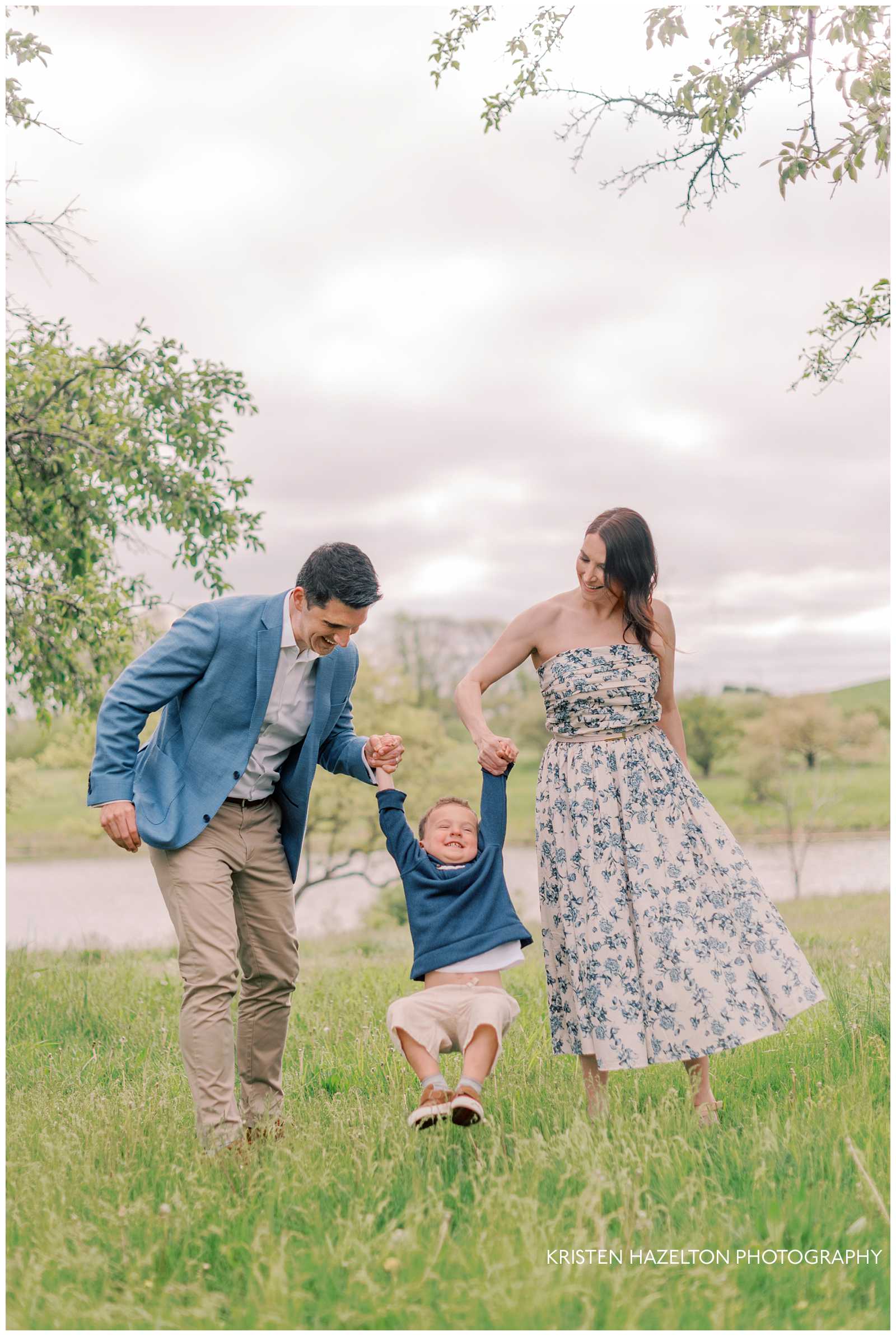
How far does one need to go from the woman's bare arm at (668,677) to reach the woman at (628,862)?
0.04ft

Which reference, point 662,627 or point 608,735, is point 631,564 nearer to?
point 662,627

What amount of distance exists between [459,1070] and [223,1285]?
254cm

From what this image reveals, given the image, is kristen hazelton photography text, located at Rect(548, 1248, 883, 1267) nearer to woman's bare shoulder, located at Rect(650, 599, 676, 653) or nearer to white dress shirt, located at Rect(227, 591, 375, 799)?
white dress shirt, located at Rect(227, 591, 375, 799)

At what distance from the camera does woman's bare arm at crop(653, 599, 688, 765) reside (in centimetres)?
481

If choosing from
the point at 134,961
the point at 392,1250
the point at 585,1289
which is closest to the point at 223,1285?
the point at 392,1250

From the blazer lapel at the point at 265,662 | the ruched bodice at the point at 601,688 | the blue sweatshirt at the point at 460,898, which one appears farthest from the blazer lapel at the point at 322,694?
the ruched bodice at the point at 601,688

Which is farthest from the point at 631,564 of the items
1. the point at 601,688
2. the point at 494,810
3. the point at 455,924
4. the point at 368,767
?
the point at 455,924

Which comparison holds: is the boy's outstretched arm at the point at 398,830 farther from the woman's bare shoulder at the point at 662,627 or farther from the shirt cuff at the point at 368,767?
the woman's bare shoulder at the point at 662,627

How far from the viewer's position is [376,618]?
44938 millimetres

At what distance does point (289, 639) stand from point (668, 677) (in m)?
1.68

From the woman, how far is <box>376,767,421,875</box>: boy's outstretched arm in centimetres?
39

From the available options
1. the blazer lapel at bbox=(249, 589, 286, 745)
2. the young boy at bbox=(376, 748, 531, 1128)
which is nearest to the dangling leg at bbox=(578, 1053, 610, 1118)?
the young boy at bbox=(376, 748, 531, 1128)

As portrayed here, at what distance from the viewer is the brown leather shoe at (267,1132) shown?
4285 mm

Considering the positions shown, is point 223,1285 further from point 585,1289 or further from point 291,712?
point 291,712
